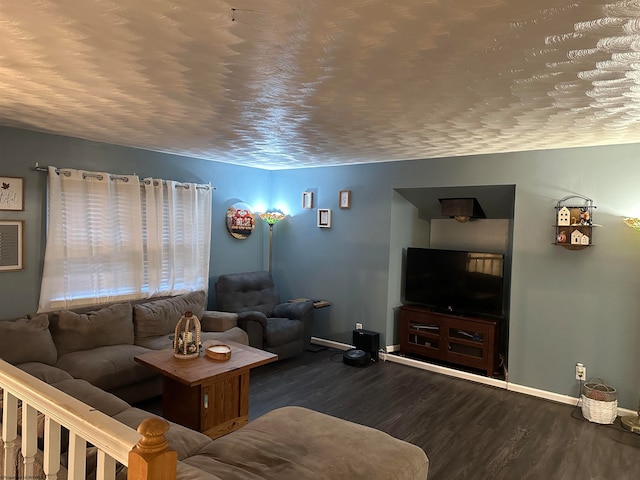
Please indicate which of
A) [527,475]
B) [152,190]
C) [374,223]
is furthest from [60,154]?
[527,475]

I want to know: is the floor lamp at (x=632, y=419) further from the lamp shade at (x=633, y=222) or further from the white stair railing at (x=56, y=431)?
the white stair railing at (x=56, y=431)

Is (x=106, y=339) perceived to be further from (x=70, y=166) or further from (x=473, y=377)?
(x=473, y=377)

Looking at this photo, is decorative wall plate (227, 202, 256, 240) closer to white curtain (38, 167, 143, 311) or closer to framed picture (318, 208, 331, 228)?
framed picture (318, 208, 331, 228)

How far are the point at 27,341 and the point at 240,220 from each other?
9.57 ft

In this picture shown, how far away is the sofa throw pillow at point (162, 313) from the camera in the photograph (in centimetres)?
427

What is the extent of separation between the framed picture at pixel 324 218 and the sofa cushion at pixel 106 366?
9.22ft

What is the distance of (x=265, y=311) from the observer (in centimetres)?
553

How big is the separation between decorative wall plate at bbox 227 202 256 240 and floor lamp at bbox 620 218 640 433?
14.1 ft

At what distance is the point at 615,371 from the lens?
12.7 ft

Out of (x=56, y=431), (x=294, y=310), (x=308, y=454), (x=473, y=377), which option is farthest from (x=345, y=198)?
(x=56, y=431)

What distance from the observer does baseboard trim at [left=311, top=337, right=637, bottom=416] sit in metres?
4.11

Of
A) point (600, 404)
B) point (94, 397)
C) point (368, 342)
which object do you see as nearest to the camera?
point (94, 397)

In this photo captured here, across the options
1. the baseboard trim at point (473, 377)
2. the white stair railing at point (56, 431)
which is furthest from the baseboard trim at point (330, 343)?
the white stair railing at point (56, 431)

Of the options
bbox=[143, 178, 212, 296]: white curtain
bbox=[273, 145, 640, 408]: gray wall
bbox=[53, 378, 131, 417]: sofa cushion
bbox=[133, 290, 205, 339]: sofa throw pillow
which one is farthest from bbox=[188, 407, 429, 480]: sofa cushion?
bbox=[143, 178, 212, 296]: white curtain
